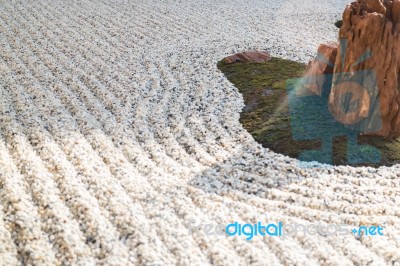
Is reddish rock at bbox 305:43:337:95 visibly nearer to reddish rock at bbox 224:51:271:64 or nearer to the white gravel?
the white gravel

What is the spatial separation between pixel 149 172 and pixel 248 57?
13.6 ft

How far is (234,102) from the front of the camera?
22.6 ft

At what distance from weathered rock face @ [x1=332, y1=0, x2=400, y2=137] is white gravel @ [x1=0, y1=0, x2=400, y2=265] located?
2.84ft

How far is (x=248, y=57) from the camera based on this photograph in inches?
332

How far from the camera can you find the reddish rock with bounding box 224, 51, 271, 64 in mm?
8367

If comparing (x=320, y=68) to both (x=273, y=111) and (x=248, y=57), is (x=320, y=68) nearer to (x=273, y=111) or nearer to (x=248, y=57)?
(x=273, y=111)

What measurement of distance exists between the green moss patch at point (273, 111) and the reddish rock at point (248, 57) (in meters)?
0.11

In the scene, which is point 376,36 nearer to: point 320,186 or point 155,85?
point 320,186

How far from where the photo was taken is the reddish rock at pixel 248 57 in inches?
329

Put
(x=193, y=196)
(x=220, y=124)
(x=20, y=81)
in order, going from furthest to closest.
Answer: (x=20, y=81), (x=220, y=124), (x=193, y=196)

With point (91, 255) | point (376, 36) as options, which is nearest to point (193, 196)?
point (91, 255)

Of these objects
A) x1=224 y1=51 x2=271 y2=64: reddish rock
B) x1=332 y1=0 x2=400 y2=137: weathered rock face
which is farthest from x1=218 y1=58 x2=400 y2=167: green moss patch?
x1=332 y1=0 x2=400 y2=137: weathered rock face

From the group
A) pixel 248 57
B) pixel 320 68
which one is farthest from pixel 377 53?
pixel 248 57

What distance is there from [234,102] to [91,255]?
3757 mm
